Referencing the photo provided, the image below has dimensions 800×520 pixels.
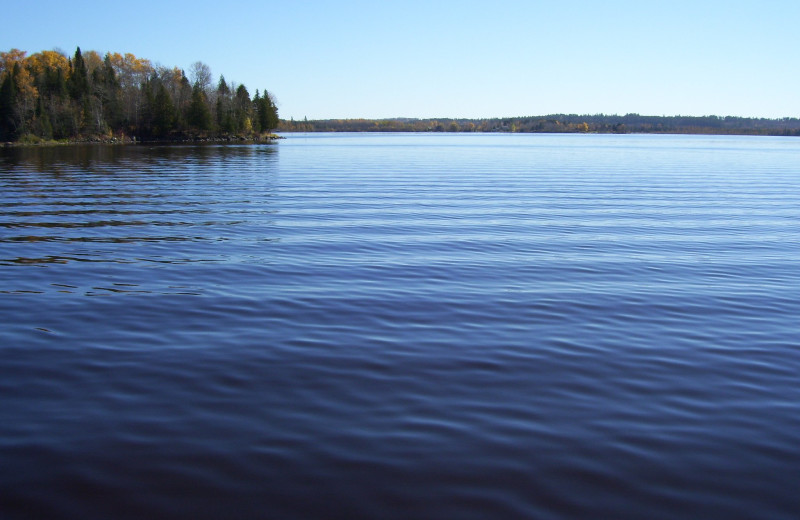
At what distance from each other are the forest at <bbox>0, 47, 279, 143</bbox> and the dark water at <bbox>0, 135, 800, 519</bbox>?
116691mm

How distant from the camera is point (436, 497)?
4.86 metres

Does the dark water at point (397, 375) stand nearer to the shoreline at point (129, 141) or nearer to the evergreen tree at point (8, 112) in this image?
the shoreline at point (129, 141)

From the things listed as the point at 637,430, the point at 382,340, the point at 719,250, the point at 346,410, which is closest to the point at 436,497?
the point at 346,410

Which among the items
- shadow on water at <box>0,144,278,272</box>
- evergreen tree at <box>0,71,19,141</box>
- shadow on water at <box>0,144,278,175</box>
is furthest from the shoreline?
shadow on water at <box>0,144,278,272</box>

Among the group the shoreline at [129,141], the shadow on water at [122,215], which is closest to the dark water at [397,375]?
the shadow on water at [122,215]

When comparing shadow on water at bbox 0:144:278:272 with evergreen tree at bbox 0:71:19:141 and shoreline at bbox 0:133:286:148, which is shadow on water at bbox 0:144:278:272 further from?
evergreen tree at bbox 0:71:19:141

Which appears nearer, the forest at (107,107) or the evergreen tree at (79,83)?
the forest at (107,107)

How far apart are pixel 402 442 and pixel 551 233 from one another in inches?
521

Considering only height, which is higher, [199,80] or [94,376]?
[199,80]

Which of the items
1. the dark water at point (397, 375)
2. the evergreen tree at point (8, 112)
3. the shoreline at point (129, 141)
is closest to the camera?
the dark water at point (397, 375)

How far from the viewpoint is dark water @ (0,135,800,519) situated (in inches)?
197

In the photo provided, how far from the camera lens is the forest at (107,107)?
118 meters

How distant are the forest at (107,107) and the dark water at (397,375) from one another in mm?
116691

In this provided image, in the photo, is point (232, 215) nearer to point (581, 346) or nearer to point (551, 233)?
point (551, 233)
